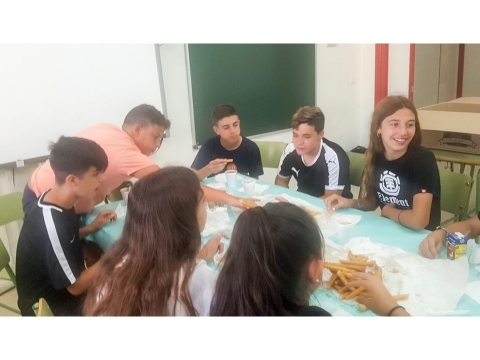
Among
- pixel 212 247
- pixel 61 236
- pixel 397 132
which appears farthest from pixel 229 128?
pixel 61 236

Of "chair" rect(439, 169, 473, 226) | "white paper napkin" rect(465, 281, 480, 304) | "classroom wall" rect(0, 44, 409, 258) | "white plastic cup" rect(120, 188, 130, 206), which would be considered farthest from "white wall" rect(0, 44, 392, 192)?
"white paper napkin" rect(465, 281, 480, 304)

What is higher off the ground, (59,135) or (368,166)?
(59,135)

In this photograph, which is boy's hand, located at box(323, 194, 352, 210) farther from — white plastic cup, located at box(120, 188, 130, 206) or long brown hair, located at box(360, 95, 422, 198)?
white plastic cup, located at box(120, 188, 130, 206)

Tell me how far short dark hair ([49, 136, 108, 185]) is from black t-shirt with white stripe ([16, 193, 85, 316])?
3.5 inches

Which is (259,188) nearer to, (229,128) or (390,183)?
(229,128)

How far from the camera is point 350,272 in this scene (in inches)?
31.6

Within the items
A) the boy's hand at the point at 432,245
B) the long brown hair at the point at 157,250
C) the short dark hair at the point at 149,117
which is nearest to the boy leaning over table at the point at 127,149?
the short dark hair at the point at 149,117

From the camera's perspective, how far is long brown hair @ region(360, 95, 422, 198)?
2.71 ft
